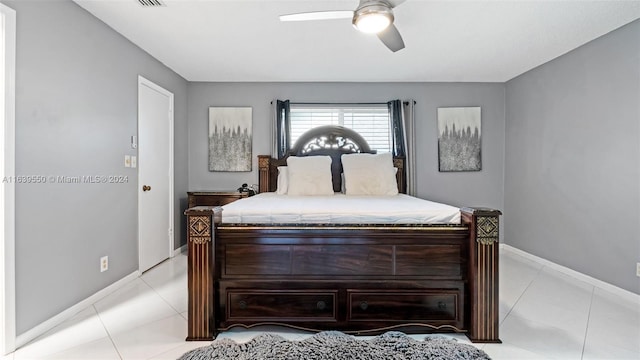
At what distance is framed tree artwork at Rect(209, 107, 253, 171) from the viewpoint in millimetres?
4332

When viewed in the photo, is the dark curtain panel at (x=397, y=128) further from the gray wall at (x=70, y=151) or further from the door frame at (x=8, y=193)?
the door frame at (x=8, y=193)

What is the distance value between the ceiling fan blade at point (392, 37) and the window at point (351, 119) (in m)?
1.92

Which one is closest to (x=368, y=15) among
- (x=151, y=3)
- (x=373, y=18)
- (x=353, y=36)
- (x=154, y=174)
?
(x=373, y=18)

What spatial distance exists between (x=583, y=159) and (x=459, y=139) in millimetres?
1465

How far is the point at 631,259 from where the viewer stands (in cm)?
262

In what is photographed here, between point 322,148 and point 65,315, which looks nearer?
point 65,315

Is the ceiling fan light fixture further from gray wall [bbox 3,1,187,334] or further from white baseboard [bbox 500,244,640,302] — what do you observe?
white baseboard [bbox 500,244,640,302]

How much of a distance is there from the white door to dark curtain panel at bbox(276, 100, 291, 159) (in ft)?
4.36

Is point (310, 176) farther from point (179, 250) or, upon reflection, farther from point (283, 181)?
point (179, 250)

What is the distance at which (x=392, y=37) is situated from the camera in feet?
7.47

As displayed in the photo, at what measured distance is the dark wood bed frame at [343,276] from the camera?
194cm

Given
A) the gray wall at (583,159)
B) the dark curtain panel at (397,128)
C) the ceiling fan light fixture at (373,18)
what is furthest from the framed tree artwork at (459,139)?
the ceiling fan light fixture at (373,18)

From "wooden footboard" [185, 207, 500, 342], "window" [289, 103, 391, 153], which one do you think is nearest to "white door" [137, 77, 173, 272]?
"window" [289, 103, 391, 153]

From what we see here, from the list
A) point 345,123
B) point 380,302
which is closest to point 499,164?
point 345,123
